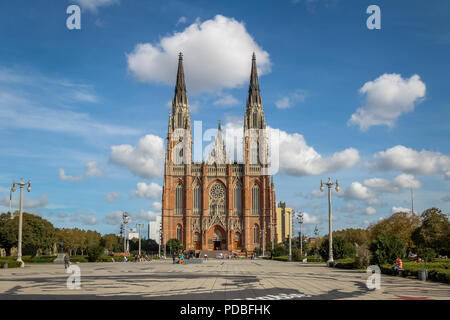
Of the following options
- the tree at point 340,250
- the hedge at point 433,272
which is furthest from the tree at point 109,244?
the hedge at point 433,272

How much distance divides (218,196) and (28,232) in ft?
173

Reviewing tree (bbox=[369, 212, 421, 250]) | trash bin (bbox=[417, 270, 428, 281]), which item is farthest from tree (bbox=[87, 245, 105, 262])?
trash bin (bbox=[417, 270, 428, 281])

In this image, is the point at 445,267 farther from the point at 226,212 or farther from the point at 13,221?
the point at 226,212

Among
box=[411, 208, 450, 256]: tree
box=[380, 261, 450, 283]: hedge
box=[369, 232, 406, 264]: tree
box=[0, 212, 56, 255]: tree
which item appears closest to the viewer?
box=[380, 261, 450, 283]: hedge

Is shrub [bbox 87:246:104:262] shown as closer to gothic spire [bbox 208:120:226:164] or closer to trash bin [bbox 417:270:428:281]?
trash bin [bbox 417:270:428:281]

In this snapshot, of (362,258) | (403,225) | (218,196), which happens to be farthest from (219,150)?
(362,258)

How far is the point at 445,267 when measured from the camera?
24.0m

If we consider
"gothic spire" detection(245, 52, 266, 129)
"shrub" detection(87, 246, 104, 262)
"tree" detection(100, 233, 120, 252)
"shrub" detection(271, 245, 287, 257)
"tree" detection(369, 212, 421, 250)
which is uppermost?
"gothic spire" detection(245, 52, 266, 129)

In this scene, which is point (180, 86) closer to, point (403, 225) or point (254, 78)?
point (254, 78)

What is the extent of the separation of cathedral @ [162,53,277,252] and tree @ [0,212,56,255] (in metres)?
38.5

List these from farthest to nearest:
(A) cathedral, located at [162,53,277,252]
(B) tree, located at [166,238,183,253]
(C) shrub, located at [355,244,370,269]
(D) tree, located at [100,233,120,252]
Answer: (D) tree, located at [100,233,120,252] < (A) cathedral, located at [162,53,277,252] < (B) tree, located at [166,238,183,253] < (C) shrub, located at [355,244,370,269]

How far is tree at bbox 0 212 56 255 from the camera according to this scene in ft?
169

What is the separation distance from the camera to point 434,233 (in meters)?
45.1
